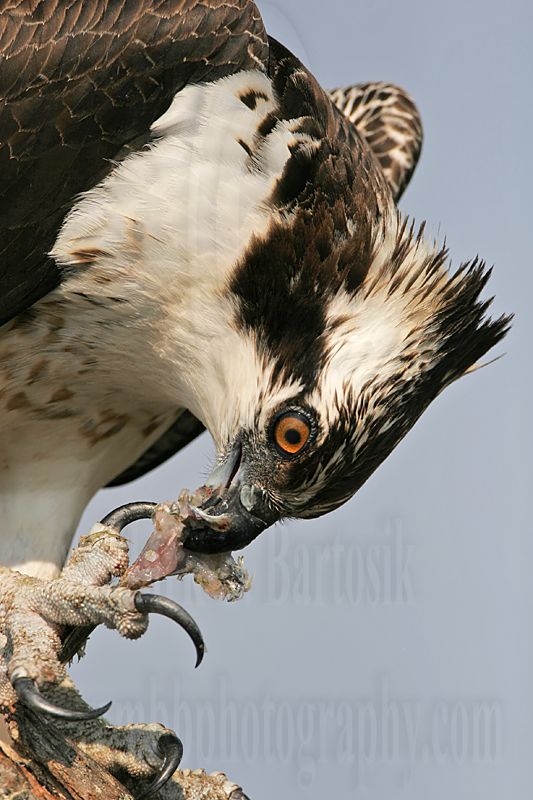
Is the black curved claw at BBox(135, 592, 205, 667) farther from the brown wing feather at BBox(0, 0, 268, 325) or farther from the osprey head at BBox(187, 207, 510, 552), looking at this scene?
the brown wing feather at BBox(0, 0, 268, 325)

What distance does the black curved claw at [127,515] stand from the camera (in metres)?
5.29

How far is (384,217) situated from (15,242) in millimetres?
1715

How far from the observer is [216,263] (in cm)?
545

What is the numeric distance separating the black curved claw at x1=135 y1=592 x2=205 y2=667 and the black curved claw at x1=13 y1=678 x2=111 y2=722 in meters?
0.41

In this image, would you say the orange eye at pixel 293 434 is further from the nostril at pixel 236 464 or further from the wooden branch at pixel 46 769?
the wooden branch at pixel 46 769

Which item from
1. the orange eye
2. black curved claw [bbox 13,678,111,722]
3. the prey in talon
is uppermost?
the orange eye

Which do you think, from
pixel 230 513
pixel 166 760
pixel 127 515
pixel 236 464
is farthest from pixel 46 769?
pixel 236 464

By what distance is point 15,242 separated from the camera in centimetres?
524

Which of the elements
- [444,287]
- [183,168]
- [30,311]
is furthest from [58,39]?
[444,287]

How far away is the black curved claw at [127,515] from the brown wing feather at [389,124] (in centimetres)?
367

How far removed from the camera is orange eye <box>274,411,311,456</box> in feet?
17.7

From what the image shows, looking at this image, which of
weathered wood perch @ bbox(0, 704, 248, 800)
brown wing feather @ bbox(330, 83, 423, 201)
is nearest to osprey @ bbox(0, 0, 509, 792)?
weathered wood perch @ bbox(0, 704, 248, 800)

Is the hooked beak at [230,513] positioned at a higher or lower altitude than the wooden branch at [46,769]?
higher

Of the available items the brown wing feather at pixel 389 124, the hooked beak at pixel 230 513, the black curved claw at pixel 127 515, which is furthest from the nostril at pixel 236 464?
the brown wing feather at pixel 389 124
